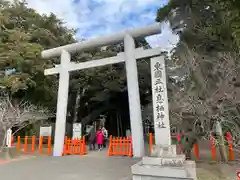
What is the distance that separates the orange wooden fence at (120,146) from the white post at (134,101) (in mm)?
892

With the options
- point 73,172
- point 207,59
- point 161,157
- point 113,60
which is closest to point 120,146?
point 73,172

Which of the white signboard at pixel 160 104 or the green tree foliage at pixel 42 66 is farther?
the green tree foliage at pixel 42 66

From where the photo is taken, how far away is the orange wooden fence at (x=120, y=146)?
35.4ft

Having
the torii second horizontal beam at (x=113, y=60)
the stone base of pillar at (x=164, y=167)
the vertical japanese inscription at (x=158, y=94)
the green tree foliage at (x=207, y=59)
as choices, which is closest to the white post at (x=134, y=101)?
the torii second horizontal beam at (x=113, y=60)

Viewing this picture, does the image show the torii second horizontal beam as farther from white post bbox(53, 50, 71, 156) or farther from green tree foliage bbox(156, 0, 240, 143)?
green tree foliage bbox(156, 0, 240, 143)

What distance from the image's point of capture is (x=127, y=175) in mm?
6922

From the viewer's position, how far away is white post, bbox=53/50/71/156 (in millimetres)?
11507

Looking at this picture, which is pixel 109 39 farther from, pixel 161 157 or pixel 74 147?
pixel 161 157

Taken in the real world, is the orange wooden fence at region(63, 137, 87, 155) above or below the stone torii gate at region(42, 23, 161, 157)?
below

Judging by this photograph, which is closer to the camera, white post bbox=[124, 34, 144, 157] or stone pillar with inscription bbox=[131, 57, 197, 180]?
stone pillar with inscription bbox=[131, 57, 197, 180]

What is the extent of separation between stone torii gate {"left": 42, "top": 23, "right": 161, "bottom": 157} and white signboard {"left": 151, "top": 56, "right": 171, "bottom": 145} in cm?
275

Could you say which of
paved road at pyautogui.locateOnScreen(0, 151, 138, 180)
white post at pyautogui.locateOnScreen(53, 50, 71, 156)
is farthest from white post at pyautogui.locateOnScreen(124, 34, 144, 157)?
white post at pyautogui.locateOnScreen(53, 50, 71, 156)

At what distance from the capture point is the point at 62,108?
1173cm

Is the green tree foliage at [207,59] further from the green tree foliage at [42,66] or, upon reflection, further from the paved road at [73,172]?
the green tree foliage at [42,66]
